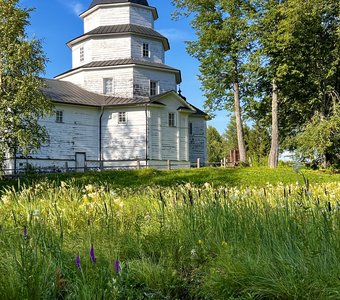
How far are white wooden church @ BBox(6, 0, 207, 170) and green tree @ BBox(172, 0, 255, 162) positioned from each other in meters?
2.95

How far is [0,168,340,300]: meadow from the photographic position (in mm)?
2849

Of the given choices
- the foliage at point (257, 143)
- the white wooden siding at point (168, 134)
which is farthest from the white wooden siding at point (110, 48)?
the foliage at point (257, 143)

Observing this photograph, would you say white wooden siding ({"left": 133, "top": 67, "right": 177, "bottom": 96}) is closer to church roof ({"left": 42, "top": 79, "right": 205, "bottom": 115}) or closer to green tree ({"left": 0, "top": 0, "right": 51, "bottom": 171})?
church roof ({"left": 42, "top": 79, "right": 205, "bottom": 115})

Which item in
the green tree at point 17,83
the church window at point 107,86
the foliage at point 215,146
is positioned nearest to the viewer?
the green tree at point 17,83

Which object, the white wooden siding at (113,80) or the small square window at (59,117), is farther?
the white wooden siding at (113,80)

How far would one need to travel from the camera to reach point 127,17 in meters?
34.0

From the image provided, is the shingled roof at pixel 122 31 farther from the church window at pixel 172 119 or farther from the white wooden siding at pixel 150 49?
the church window at pixel 172 119

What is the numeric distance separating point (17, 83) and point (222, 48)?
19.8m

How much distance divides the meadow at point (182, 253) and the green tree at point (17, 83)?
1043 cm

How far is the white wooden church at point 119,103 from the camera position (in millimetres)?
29431

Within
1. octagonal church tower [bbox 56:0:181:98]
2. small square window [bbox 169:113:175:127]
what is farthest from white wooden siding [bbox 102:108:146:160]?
small square window [bbox 169:113:175:127]

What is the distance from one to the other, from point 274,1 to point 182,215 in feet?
90.8

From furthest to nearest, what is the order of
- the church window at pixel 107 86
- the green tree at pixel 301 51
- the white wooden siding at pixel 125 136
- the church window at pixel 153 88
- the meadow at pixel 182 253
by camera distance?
the church window at pixel 153 88 < the church window at pixel 107 86 < the white wooden siding at pixel 125 136 < the green tree at pixel 301 51 < the meadow at pixel 182 253

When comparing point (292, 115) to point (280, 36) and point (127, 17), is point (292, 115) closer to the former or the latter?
point (280, 36)
